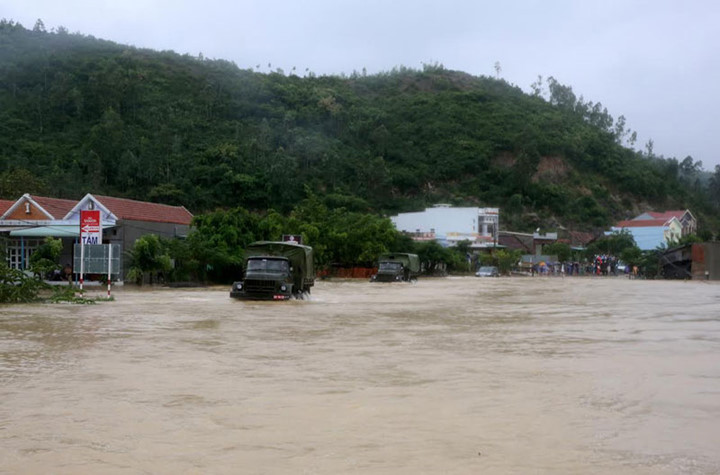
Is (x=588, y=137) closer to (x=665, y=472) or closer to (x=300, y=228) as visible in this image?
(x=300, y=228)

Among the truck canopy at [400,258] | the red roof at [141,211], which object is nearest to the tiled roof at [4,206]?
the red roof at [141,211]

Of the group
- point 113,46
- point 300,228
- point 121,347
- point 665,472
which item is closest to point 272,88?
point 113,46

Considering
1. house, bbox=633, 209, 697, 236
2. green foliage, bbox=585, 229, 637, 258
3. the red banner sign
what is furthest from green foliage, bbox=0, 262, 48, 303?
house, bbox=633, 209, 697, 236

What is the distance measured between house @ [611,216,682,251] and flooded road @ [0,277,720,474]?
274 feet

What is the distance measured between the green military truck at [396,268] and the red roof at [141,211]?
1313 centimetres

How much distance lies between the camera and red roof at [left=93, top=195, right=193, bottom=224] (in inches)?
1615

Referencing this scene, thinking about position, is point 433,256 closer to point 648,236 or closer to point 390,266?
point 390,266

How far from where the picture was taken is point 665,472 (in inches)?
234

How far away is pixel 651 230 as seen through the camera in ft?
317

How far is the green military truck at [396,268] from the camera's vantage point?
47.8 m

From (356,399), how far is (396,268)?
3963cm

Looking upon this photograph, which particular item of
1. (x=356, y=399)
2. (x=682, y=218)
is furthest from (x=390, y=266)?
(x=682, y=218)

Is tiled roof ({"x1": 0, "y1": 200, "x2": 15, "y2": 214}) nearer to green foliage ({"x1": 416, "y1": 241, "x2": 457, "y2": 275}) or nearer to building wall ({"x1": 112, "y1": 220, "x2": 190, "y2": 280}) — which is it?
building wall ({"x1": 112, "y1": 220, "x2": 190, "y2": 280})

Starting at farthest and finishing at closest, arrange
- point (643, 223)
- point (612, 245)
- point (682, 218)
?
point (682, 218) → point (643, 223) → point (612, 245)
